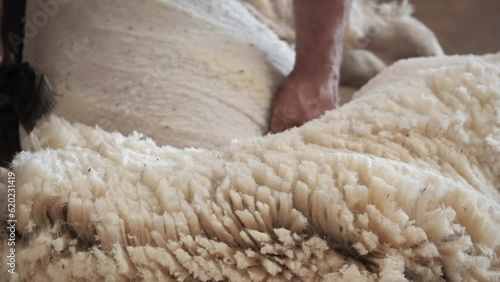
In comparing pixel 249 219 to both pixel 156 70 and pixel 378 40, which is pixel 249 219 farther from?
pixel 378 40

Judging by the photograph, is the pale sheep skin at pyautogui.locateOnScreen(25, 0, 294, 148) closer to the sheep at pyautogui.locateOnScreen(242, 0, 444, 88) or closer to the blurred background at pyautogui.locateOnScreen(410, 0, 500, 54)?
the sheep at pyautogui.locateOnScreen(242, 0, 444, 88)

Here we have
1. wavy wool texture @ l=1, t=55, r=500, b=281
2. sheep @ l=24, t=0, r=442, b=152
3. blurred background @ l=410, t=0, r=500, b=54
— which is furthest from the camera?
blurred background @ l=410, t=0, r=500, b=54

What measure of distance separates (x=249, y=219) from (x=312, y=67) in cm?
35

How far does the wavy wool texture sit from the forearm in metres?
0.27

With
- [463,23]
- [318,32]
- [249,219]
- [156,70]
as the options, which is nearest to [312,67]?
[318,32]

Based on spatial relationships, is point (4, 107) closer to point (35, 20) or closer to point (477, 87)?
point (35, 20)

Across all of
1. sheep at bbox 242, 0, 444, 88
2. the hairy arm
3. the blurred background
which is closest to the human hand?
the hairy arm

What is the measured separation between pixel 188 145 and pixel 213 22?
0.53ft

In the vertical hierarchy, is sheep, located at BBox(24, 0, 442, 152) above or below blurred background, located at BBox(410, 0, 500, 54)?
above

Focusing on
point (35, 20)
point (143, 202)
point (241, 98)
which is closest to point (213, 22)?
point (241, 98)

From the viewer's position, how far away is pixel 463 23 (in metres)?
1.44

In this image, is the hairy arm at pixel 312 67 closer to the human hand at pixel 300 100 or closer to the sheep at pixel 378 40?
the human hand at pixel 300 100

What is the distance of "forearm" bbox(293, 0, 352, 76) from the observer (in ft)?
1.99

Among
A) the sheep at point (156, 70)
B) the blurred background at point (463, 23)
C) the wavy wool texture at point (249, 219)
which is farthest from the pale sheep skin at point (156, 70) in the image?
the blurred background at point (463, 23)
